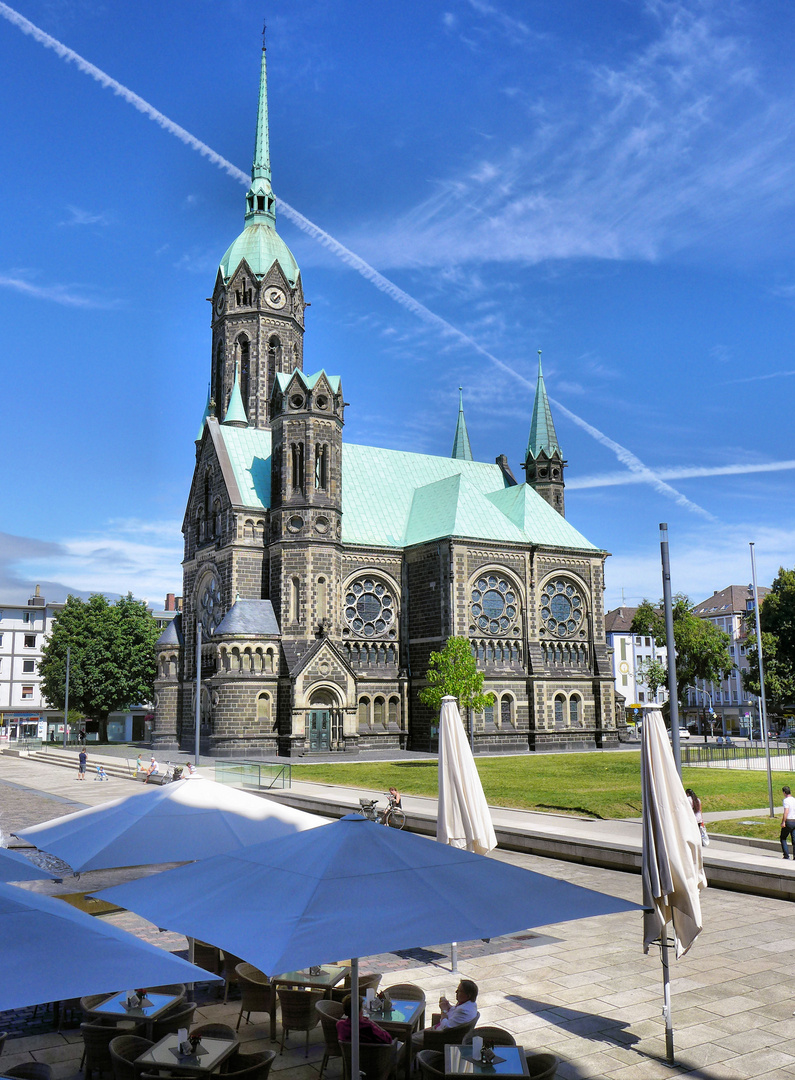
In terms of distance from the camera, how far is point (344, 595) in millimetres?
58219

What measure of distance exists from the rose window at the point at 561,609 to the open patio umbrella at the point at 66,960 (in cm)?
5512

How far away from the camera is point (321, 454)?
56.2m

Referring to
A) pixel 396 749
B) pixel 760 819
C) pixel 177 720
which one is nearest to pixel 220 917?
pixel 760 819

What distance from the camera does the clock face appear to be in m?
67.2

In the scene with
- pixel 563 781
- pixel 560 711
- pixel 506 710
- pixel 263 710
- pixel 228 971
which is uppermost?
pixel 263 710

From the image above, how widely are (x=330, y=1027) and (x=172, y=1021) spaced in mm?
1766

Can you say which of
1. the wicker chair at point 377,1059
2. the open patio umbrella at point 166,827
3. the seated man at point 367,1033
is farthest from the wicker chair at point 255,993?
the wicker chair at point 377,1059

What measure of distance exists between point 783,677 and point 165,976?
82839 millimetres

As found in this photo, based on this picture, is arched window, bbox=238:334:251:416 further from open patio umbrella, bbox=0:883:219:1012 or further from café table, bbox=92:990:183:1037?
open patio umbrella, bbox=0:883:219:1012

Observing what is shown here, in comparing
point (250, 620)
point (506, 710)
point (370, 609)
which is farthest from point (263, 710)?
point (506, 710)

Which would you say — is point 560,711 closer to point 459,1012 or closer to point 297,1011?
point 297,1011

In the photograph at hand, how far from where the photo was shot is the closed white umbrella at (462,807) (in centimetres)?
1261

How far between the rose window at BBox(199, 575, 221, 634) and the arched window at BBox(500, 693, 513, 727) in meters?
19.3

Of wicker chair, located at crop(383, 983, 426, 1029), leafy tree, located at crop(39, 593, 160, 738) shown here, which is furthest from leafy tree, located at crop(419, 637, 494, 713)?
wicker chair, located at crop(383, 983, 426, 1029)
